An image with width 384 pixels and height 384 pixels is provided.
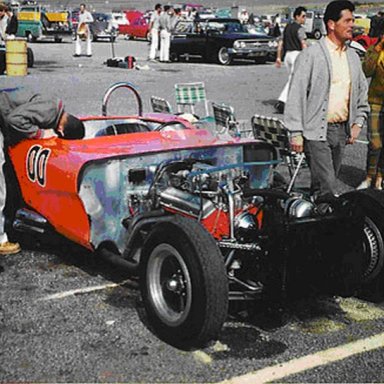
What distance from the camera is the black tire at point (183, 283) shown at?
3.47 meters

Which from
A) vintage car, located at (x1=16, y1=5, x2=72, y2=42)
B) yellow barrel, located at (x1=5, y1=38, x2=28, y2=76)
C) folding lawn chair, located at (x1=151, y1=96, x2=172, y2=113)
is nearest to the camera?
folding lawn chair, located at (x1=151, y1=96, x2=172, y2=113)

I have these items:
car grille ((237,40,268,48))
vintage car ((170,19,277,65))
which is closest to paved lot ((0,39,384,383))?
vintage car ((170,19,277,65))

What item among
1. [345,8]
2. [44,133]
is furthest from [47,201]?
[345,8]

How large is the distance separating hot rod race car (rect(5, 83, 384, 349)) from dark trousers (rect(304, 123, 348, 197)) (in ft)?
1.11

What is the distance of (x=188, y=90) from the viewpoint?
9.29 m

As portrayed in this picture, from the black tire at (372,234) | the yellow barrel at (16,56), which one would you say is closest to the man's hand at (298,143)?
the black tire at (372,234)

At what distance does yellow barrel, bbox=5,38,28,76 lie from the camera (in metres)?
16.0

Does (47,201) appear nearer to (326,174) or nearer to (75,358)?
(75,358)

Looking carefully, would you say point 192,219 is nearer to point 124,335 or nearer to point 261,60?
point 124,335

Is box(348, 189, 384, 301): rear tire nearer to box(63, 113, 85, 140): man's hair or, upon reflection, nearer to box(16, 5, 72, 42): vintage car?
box(63, 113, 85, 140): man's hair

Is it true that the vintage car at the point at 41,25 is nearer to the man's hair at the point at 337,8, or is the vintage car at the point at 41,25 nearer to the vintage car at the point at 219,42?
the vintage car at the point at 219,42

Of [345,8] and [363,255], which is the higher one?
[345,8]

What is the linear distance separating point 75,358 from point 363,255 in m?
1.78

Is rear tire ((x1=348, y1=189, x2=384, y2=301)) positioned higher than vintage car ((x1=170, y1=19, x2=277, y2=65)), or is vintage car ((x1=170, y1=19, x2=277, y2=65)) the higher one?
vintage car ((x1=170, y1=19, x2=277, y2=65))
